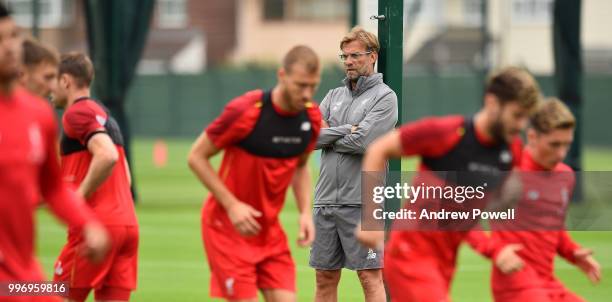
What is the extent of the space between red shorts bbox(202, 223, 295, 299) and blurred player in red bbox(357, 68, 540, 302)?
0.92 m

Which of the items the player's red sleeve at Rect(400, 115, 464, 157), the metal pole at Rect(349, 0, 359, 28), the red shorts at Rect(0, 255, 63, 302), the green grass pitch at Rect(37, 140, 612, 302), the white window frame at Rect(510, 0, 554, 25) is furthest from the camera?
the white window frame at Rect(510, 0, 554, 25)

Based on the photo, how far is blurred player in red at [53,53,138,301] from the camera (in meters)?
8.05

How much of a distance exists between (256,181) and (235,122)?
1.41ft

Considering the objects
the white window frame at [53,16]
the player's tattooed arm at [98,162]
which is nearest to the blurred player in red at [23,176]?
the player's tattooed arm at [98,162]

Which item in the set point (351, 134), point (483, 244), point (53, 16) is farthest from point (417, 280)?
point (53, 16)

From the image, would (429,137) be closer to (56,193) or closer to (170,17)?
(56,193)

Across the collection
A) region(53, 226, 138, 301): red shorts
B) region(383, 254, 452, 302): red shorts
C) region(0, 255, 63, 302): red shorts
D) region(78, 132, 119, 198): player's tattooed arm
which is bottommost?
region(53, 226, 138, 301): red shorts

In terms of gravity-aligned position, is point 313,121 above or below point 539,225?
above

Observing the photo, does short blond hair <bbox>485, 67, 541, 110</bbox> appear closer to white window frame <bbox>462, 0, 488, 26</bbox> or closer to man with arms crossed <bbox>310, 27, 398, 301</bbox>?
man with arms crossed <bbox>310, 27, 398, 301</bbox>

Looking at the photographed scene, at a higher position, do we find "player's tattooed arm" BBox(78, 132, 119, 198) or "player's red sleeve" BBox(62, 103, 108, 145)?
"player's red sleeve" BBox(62, 103, 108, 145)

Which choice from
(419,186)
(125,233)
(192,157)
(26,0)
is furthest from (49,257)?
(26,0)

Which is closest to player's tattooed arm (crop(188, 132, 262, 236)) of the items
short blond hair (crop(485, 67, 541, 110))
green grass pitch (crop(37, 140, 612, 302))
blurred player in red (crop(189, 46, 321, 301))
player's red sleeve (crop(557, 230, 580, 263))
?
blurred player in red (crop(189, 46, 321, 301))

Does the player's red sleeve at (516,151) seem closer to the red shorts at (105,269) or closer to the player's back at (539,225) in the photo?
the player's back at (539,225)

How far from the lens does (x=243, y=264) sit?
24.5ft
